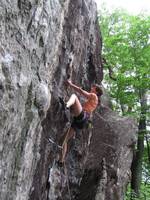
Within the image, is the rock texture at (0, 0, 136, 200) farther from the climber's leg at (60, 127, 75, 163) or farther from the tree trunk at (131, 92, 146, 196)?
the tree trunk at (131, 92, 146, 196)

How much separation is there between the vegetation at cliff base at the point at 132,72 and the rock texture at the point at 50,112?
306 centimetres

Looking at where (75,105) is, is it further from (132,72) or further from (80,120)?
(132,72)

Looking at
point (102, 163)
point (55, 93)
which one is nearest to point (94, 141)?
point (102, 163)

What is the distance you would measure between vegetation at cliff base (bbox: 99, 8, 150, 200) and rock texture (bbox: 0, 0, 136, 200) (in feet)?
10.0

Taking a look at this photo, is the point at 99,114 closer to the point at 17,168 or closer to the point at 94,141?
the point at 94,141

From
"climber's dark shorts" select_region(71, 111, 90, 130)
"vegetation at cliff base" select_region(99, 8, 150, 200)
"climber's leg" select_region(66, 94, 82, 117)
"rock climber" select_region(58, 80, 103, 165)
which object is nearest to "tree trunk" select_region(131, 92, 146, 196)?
"vegetation at cliff base" select_region(99, 8, 150, 200)

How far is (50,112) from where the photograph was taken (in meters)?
9.91

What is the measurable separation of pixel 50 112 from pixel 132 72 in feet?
32.5

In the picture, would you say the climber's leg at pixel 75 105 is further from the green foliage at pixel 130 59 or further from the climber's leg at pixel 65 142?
Answer: the green foliage at pixel 130 59

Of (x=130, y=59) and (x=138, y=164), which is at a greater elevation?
(x=130, y=59)

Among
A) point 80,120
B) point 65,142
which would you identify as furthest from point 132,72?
point 80,120

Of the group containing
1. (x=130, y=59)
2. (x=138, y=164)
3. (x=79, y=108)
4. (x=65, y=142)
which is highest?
(x=130, y=59)

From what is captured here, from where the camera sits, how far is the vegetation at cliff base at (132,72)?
1859cm

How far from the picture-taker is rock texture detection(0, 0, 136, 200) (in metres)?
7.04
